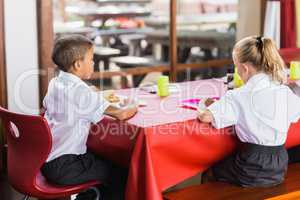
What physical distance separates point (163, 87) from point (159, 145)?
73 cm

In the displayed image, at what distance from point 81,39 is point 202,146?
797 mm

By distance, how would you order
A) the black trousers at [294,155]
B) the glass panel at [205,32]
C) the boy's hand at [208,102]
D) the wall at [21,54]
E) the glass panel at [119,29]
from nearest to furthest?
1. the boy's hand at [208,102]
2. the black trousers at [294,155]
3. the wall at [21,54]
4. the glass panel at [119,29]
5. the glass panel at [205,32]

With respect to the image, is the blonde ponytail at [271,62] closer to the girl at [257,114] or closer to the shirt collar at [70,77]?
the girl at [257,114]

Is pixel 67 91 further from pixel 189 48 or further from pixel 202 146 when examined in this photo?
pixel 189 48

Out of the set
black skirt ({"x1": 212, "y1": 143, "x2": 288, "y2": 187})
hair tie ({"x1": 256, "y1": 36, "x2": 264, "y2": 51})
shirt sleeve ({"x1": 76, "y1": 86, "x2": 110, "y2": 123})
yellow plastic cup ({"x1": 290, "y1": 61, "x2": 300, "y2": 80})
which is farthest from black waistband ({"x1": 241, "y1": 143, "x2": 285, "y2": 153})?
yellow plastic cup ({"x1": 290, "y1": 61, "x2": 300, "y2": 80})

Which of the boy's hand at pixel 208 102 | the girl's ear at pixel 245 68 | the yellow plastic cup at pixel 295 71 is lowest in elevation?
the boy's hand at pixel 208 102

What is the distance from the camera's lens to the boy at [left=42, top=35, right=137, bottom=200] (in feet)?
9.05

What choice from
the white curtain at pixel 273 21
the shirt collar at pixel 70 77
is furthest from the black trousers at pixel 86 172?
the white curtain at pixel 273 21

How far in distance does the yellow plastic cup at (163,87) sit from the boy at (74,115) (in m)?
0.49

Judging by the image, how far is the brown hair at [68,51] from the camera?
9.36ft

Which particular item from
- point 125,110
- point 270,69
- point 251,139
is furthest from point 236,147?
point 125,110

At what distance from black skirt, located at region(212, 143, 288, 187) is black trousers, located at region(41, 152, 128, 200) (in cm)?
54

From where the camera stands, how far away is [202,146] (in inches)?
110

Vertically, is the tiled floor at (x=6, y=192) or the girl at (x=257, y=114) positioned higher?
the girl at (x=257, y=114)
